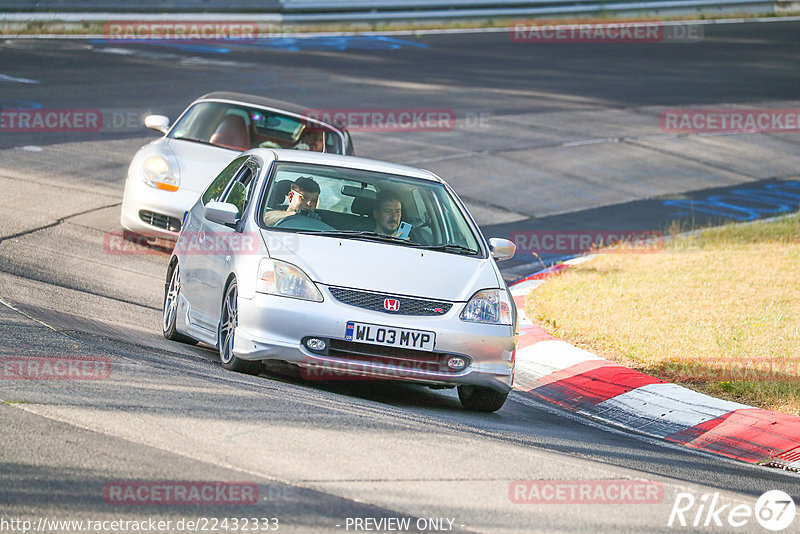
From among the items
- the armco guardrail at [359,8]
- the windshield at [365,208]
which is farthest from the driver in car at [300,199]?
the armco guardrail at [359,8]

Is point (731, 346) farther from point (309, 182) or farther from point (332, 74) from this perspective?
point (332, 74)

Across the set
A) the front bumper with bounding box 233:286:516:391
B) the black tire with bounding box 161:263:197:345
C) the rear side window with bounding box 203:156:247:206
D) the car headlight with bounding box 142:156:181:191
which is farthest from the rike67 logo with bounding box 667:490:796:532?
the car headlight with bounding box 142:156:181:191

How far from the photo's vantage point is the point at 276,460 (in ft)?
19.1

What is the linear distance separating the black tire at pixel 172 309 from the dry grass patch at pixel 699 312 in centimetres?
339

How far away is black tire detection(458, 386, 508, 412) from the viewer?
26.8 feet

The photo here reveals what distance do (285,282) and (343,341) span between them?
0.52 meters

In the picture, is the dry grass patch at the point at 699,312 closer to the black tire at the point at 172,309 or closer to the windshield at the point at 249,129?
the windshield at the point at 249,129

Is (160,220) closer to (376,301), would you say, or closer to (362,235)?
(362,235)

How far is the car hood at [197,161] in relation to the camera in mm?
12555

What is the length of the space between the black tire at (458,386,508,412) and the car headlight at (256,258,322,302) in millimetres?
1339

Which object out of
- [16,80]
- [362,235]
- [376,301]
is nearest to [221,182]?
[362,235]

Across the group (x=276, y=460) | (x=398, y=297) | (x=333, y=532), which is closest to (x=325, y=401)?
(x=398, y=297)

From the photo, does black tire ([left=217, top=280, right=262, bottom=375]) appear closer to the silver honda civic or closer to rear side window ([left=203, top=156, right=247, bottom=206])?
the silver honda civic

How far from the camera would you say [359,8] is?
111ft
